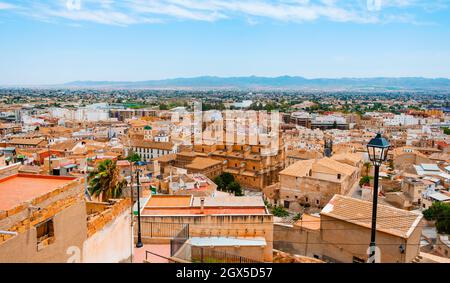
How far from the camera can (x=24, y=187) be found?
4227 millimetres

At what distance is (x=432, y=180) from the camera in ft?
68.3

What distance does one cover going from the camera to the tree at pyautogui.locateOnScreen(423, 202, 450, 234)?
15.4 meters

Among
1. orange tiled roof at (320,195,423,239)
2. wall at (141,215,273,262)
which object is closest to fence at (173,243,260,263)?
wall at (141,215,273,262)

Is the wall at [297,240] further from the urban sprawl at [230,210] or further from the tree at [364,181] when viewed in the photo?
the tree at [364,181]

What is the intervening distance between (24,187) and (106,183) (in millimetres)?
5704

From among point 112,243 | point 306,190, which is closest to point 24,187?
point 112,243

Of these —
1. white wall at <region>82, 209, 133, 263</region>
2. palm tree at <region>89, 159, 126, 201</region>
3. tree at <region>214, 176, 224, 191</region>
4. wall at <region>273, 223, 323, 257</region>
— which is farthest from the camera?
tree at <region>214, 176, 224, 191</region>

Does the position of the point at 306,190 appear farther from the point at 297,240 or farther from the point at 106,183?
the point at 106,183

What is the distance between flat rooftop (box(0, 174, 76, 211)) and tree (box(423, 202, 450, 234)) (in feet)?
Result: 50.4

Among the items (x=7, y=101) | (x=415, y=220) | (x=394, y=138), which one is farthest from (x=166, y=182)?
(x=7, y=101)

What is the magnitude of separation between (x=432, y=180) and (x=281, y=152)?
431 inches

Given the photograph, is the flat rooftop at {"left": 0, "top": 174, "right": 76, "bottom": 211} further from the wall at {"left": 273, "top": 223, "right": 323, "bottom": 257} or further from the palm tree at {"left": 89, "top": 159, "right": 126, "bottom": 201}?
the wall at {"left": 273, "top": 223, "right": 323, "bottom": 257}

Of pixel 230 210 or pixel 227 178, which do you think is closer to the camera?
pixel 230 210

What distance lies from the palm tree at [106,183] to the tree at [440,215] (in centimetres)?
1274
